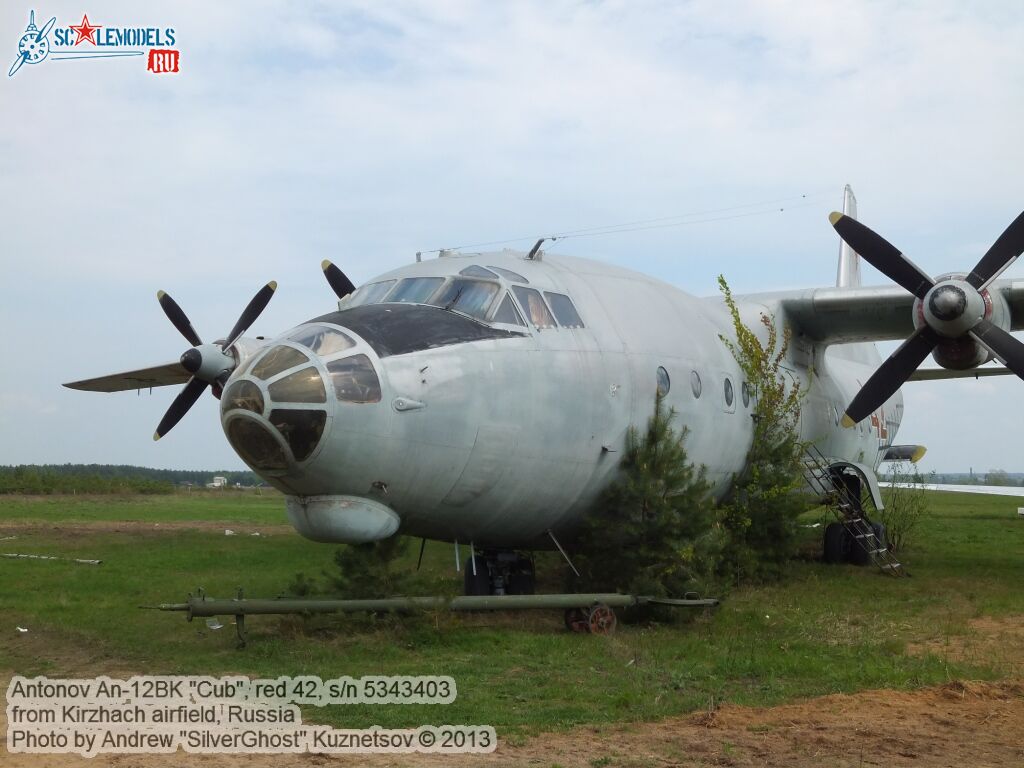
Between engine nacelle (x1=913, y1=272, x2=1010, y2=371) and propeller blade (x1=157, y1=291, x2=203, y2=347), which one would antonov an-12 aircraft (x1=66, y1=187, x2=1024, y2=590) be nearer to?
engine nacelle (x1=913, y1=272, x2=1010, y2=371)

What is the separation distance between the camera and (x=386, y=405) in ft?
27.7

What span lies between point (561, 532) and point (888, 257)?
24.1ft

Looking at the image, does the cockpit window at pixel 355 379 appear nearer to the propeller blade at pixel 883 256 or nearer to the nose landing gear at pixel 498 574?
the nose landing gear at pixel 498 574

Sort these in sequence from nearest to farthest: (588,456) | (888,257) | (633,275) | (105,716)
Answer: (105,716)
(588,456)
(633,275)
(888,257)

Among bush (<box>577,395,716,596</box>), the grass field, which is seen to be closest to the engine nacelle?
the grass field

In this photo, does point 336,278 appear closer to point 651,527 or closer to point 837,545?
point 651,527

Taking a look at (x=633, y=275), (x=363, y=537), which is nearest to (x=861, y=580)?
(x=633, y=275)

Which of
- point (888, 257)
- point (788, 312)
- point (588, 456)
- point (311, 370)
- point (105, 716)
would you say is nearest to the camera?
point (105, 716)

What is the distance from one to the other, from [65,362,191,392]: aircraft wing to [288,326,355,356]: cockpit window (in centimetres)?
1448

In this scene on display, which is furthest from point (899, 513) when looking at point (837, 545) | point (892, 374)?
point (892, 374)

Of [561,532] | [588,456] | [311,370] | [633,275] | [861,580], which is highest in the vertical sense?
[633,275]

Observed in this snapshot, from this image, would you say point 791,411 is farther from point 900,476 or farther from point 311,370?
point 311,370

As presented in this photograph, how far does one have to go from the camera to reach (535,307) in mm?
10500

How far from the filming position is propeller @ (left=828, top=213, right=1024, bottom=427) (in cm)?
1397
